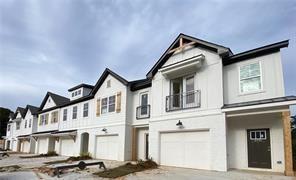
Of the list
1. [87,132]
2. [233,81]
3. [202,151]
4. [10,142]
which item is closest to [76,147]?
[87,132]

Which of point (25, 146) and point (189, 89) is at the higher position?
point (189, 89)

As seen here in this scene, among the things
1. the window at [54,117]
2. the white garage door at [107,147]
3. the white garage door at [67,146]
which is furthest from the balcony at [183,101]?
the window at [54,117]

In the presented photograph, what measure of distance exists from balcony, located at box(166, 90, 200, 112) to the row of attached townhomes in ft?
0.19

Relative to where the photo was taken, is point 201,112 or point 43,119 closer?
point 201,112

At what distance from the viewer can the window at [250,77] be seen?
12.4 meters

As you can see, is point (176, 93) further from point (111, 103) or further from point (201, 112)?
point (111, 103)

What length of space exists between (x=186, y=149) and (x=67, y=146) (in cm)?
1644

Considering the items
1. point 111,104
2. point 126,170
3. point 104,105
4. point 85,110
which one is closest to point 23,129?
point 85,110

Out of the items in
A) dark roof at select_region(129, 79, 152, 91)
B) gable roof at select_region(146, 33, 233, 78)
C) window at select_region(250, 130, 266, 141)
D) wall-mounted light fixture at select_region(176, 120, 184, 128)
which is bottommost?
window at select_region(250, 130, 266, 141)

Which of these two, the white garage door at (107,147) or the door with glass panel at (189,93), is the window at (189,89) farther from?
the white garage door at (107,147)

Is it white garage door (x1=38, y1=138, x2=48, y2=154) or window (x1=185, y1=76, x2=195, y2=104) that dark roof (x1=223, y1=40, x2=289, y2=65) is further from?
white garage door (x1=38, y1=138, x2=48, y2=154)

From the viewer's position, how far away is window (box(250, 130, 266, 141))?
12275mm

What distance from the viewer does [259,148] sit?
12.2 m

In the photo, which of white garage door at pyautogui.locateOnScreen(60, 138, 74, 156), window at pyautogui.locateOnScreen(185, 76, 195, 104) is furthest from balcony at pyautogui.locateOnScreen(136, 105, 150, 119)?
white garage door at pyautogui.locateOnScreen(60, 138, 74, 156)
